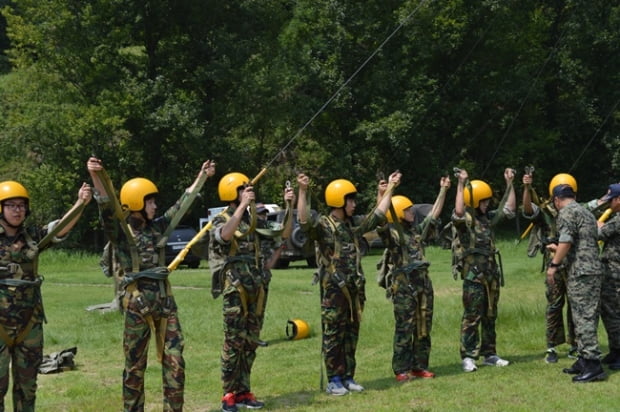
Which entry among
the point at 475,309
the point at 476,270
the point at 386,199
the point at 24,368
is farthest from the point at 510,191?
the point at 24,368

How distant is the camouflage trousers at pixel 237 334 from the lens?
9289mm

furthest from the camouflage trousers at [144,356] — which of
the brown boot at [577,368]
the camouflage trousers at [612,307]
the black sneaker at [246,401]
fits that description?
the camouflage trousers at [612,307]

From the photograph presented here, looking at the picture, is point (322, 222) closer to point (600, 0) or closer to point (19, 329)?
point (19, 329)

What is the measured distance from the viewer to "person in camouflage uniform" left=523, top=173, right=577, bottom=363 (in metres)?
11.4

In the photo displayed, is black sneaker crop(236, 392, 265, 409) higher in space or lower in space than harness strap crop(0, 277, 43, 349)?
lower

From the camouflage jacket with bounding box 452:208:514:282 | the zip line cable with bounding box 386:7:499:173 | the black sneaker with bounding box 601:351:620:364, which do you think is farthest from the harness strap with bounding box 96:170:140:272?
the zip line cable with bounding box 386:7:499:173

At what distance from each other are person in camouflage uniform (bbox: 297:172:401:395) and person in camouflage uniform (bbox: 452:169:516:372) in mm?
1479

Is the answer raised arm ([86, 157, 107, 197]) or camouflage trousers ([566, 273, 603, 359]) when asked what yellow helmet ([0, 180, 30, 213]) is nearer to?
raised arm ([86, 157, 107, 197])

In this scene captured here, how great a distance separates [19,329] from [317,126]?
37.1m

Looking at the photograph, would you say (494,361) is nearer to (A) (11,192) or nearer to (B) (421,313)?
(B) (421,313)

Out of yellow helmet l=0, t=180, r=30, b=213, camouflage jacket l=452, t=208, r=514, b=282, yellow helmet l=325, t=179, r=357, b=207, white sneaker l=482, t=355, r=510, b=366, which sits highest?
yellow helmet l=0, t=180, r=30, b=213

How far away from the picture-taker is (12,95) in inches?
1722

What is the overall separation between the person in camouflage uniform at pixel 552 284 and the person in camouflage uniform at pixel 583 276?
0.94 meters

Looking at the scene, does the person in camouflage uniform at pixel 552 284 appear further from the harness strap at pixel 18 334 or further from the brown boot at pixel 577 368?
the harness strap at pixel 18 334
